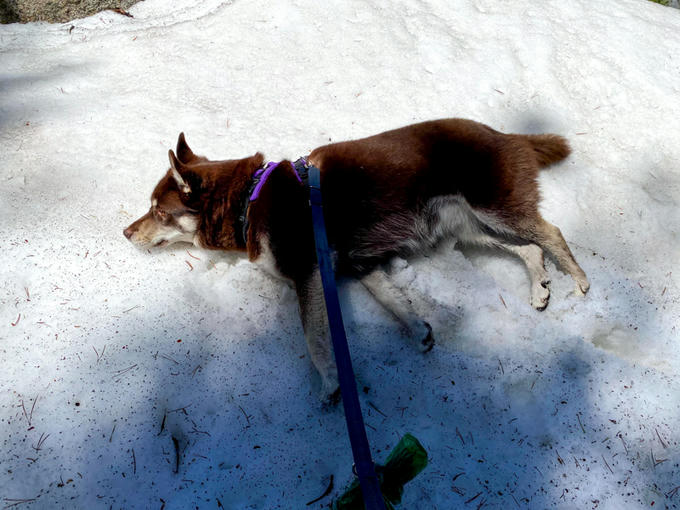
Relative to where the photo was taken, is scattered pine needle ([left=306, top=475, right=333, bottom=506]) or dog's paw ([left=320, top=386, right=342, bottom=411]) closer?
scattered pine needle ([left=306, top=475, right=333, bottom=506])

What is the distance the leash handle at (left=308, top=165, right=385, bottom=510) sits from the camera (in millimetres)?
1855

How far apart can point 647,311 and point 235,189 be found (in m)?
3.32

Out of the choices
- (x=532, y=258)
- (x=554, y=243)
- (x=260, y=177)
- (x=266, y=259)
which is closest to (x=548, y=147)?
(x=554, y=243)

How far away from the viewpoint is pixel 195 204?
11.8 feet

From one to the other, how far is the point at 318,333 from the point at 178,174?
5.24ft

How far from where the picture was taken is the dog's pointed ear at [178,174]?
334 centimetres

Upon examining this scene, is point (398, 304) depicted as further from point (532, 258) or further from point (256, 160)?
point (256, 160)

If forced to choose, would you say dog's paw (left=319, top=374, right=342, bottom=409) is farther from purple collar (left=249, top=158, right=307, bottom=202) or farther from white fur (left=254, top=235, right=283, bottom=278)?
purple collar (left=249, top=158, right=307, bottom=202)

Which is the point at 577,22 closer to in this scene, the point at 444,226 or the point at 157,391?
the point at 444,226

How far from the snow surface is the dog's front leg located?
0.11 m

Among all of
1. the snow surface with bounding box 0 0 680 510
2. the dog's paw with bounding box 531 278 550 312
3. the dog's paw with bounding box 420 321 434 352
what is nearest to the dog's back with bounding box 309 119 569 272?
the snow surface with bounding box 0 0 680 510

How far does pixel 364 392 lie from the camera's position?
3.06 meters

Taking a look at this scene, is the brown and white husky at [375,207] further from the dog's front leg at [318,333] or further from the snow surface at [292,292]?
the snow surface at [292,292]

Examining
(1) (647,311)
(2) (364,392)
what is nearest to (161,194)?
(2) (364,392)
